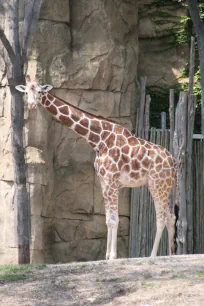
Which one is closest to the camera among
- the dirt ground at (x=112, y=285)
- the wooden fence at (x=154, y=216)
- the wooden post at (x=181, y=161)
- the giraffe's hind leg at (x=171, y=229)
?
the dirt ground at (x=112, y=285)

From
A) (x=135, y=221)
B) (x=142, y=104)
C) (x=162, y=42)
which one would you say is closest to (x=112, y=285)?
(x=135, y=221)

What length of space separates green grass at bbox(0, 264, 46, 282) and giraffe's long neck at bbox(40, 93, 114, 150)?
215 centimetres

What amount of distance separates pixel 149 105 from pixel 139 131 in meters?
0.51

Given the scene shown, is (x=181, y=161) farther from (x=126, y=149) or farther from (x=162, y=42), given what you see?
(x=162, y=42)

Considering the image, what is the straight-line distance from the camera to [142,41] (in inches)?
484

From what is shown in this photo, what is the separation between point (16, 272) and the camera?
23.8ft

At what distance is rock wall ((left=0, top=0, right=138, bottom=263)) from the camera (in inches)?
413

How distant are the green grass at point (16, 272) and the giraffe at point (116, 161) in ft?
5.19

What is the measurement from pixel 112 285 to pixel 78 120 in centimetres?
326

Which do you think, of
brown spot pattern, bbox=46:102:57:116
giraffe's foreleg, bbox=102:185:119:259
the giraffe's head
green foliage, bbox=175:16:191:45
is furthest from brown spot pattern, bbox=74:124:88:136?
green foliage, bbox=175:16:191:45

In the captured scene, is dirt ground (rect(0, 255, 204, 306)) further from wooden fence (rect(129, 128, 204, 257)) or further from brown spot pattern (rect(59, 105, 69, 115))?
wooden fence (rect(129, 128, 204, 257))

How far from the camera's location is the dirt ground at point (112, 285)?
595 cm

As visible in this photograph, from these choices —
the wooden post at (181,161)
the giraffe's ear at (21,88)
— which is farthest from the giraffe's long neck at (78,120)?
the wooden post at (181,161)

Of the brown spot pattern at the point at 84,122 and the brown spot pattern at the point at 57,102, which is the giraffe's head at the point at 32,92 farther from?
the brown spot pattern at the point at 84,122
